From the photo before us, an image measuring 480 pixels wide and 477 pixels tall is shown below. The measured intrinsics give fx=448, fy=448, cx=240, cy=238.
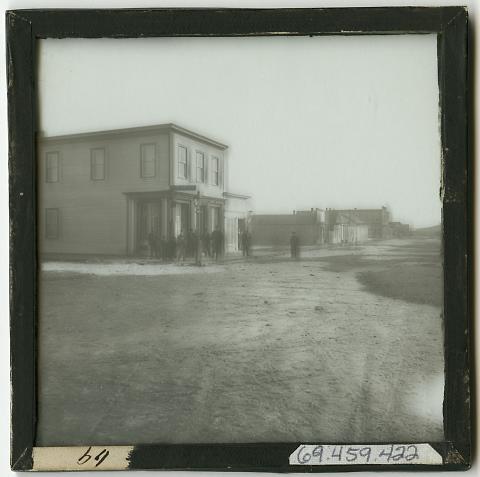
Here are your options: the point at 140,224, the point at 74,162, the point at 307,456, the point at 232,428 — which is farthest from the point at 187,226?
the point at 307,456

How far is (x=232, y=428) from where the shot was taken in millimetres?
1052

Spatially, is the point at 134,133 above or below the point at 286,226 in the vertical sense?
above

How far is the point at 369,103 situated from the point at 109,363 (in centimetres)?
89

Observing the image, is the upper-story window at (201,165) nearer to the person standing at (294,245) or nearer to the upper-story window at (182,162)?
the upper-story window at (182,162)

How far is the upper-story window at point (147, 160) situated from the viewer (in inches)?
42.7

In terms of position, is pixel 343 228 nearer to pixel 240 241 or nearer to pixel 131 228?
pixel 240 241

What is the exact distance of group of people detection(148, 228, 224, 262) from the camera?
108cm

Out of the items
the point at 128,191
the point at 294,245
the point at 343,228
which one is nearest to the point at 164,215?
the point at 128,191

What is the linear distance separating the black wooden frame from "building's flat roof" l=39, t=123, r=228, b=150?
0.22ft

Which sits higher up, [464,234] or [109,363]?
[464,234]

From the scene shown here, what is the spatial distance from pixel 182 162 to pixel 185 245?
204 mm

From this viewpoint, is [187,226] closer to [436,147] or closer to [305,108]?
[305,108]

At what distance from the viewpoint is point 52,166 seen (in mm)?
1080

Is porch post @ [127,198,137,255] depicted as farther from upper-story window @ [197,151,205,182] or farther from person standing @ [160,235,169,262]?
upper-story window @ [197,151,205,182]
